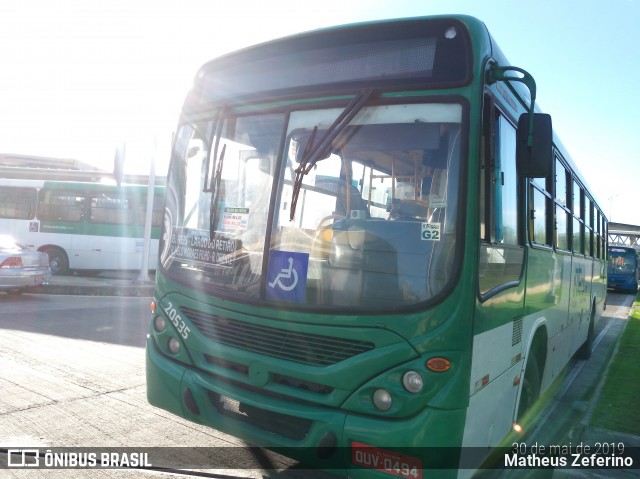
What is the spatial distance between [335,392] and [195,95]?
8.75ft

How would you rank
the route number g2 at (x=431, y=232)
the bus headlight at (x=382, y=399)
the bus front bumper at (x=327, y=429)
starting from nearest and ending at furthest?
the bus front bumper at (x=327, y=429) → the bus headlight at (x=382, y=399) → the route number g2 at (x=431, y=232)

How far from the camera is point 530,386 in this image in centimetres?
472

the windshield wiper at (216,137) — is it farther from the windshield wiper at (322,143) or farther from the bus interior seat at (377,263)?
the bus interior seat at (377,263)

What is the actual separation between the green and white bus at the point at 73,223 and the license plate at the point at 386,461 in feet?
56.3

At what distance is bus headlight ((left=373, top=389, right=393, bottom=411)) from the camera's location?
3.09 metres

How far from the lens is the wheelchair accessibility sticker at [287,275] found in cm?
347

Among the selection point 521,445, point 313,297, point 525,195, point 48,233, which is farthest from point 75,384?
point 48,233

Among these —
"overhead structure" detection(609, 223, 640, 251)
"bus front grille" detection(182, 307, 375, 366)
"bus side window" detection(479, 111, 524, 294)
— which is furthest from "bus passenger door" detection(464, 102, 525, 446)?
"overhead structure" detection(609, 223, 640, 251)

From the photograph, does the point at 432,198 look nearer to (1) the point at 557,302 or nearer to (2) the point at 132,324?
(1) the point at 557,302

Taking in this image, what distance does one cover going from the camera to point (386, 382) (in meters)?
3.08

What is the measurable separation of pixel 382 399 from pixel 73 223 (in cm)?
1788

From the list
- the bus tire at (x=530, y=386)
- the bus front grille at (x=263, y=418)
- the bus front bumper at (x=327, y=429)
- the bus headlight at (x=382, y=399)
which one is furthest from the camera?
the bus tire at (x=530, y=386)

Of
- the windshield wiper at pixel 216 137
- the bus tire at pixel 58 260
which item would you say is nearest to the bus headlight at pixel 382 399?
the windshield wiper at pixel 216 137

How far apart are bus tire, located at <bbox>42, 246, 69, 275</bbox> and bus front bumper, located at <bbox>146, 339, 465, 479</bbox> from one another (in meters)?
16.6
